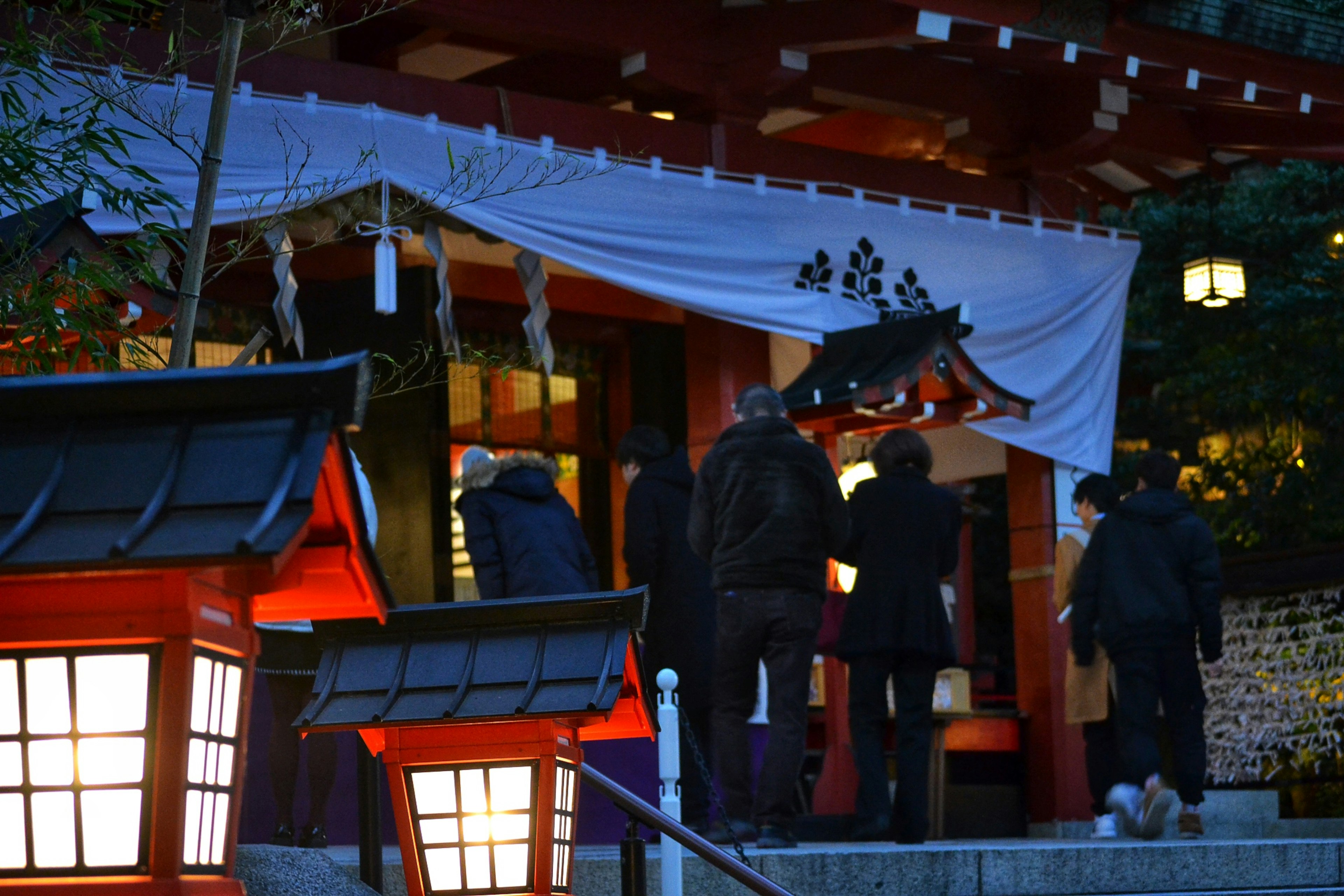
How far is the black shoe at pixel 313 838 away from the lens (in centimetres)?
635

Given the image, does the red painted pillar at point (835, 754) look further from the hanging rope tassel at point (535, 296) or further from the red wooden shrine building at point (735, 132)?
the hanging rope tassel at point (535, 296)

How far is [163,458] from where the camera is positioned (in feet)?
6.94

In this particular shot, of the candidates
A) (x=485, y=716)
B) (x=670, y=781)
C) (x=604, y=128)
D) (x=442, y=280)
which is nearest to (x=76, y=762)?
(x=485, y=716)

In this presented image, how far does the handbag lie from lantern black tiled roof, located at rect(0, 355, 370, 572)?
20.1ft

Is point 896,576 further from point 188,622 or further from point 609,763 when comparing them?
point 188,622

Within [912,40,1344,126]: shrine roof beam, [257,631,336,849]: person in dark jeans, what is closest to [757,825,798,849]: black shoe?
[257,631,336,849]: person in dark jeans

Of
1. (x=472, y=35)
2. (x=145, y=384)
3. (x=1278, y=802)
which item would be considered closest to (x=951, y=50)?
(x=472, y=35)

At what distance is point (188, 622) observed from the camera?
84.5 inches

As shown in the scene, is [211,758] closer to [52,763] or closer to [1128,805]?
[52,763]

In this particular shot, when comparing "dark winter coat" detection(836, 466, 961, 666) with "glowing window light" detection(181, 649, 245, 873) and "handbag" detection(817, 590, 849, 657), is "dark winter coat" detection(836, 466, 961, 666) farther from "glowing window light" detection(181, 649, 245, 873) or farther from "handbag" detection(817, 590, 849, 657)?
"glowing window light" detection(181, 649, 245, 873)

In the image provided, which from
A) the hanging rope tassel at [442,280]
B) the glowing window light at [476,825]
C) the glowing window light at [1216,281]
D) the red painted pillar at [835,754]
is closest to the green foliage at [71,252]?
the glowing window light at [476,825]

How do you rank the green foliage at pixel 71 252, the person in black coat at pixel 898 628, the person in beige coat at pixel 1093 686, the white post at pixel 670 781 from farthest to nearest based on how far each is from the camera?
the person in beige coat at pixel 1093 686 < the person in black coat at pixel 898 628 < the white post at pixel 670 781 < the green foliage at pixel 71 252

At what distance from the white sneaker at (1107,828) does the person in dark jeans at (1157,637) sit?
5 centimetres

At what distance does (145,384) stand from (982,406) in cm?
737
